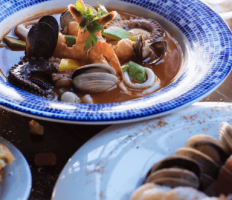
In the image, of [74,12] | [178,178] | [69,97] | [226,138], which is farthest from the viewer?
[74,12]

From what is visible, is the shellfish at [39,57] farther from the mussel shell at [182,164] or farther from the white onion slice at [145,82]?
the mussel shell at [182,164]

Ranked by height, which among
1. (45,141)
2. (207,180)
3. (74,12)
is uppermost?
(74,12)

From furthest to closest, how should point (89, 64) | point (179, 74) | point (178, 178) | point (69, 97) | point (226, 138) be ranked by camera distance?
point (179, 74) → point (89, 64) → point (69, 97) → point (226, 138) → point (178, 178)

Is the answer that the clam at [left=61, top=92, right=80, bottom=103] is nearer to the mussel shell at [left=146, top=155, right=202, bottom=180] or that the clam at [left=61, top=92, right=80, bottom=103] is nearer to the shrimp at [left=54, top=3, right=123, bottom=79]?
the shrimp at [left=54, top=3, right=123, bottom=79]

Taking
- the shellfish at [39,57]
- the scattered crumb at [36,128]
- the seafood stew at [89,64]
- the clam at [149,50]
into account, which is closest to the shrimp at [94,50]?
the seafood stew at [89,64]

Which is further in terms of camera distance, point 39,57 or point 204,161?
point 39,57

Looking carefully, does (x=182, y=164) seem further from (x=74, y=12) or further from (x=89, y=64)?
(x=74, y=12)

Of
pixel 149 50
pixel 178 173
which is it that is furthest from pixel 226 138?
pixel 149 50

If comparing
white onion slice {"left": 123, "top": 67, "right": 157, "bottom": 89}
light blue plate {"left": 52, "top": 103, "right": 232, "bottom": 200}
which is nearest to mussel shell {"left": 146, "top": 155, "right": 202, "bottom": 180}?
light blue plate {"left": 52, "top": 103, "right": 232, "bottom": 200}
